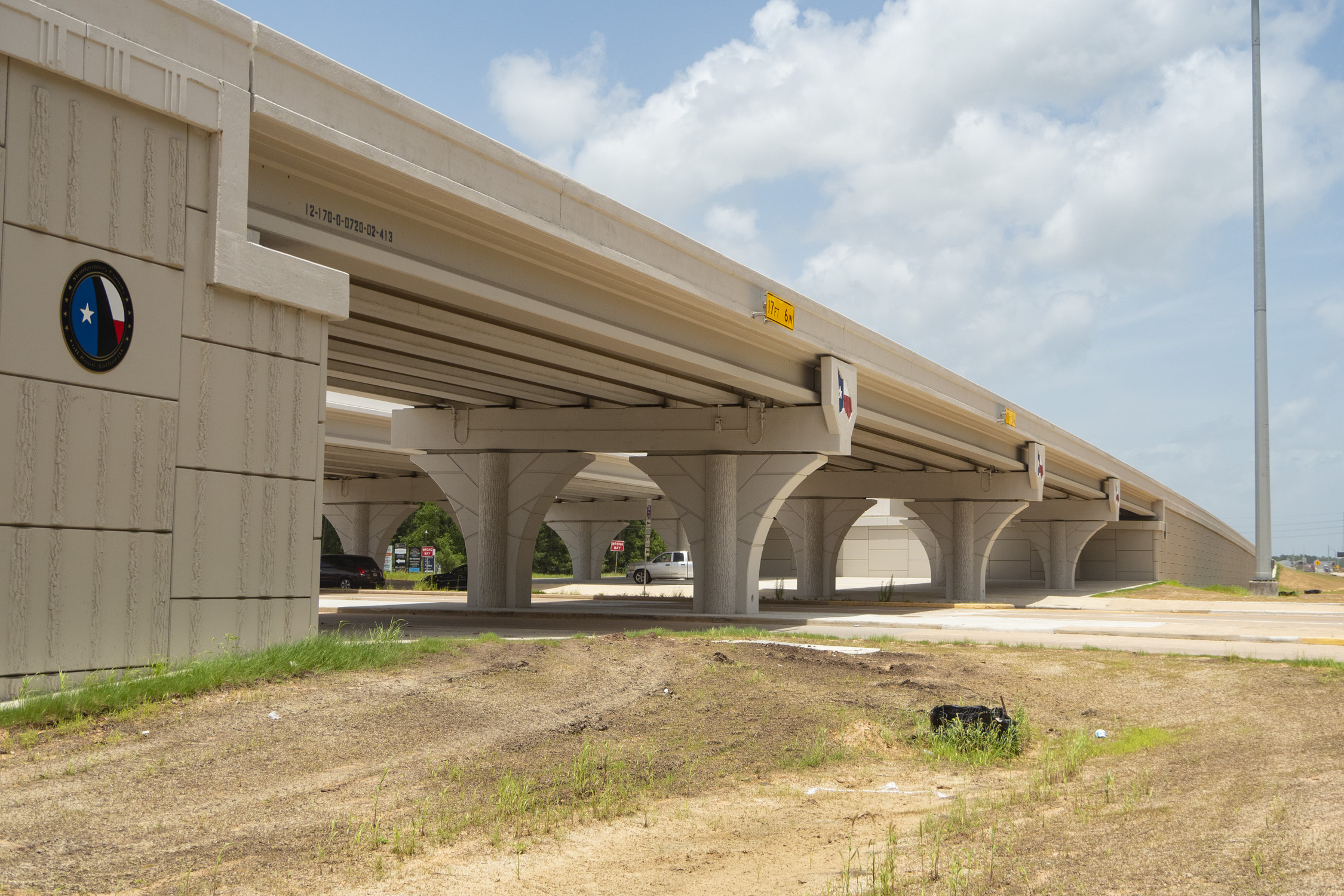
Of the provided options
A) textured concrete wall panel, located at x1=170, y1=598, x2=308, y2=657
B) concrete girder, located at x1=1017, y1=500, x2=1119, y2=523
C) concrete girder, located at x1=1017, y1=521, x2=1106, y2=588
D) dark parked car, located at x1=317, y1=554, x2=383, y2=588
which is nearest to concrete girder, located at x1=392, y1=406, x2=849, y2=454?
textured concrete wall panel, located at x1=170, y1=598, x2=308, y2=657

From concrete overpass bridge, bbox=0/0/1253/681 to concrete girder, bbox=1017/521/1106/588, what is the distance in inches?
1288

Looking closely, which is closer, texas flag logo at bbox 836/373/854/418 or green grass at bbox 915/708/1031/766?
green grass at bbox 915/708/1031/766

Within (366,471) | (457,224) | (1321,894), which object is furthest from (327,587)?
(1321,894)

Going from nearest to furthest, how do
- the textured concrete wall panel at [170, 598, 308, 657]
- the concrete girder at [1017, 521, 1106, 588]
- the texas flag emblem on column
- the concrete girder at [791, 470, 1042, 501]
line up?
the textured concrete wall panel at [170, 598, 308, 657] < the texas flag emblem on column < the concrete girder at [791, 470, 1042, 501] < the concrete girder at [1017, 521, 1106, 588]

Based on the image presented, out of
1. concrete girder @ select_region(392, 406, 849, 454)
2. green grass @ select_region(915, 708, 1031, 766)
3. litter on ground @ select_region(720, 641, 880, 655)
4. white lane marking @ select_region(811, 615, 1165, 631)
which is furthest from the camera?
concrete girder @ select_region(392, 406, 849, 454)

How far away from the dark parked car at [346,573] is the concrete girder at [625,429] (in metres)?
18.4

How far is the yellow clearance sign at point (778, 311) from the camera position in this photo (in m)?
21.2

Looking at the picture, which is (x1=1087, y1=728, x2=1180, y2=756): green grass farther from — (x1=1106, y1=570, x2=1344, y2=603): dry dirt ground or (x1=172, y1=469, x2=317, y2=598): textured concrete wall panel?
(x1=1106, y1=570, x2=1344, y2=603): dry dirt ground

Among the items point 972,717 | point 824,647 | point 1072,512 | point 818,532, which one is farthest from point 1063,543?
point 972,717

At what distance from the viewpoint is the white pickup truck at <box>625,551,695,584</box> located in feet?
192

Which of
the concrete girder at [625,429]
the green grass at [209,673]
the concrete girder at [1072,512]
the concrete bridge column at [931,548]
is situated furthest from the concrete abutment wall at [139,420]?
the concrete girder at [1072,512]

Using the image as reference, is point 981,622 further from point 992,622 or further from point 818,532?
point 818,532

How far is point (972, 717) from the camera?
400 inches

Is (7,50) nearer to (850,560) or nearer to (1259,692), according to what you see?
(1259,692)
